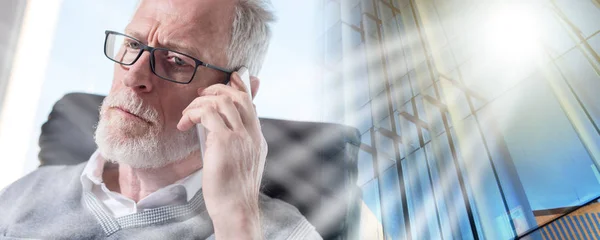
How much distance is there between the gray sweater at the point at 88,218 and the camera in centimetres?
73

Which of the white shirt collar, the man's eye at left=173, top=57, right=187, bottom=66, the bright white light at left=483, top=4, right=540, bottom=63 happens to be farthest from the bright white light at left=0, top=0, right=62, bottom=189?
the bright white light at left=483, top=4, right=540, bottom=63

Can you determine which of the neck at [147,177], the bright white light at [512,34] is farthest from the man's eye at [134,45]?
the bright white light at [512,34]

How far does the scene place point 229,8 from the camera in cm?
92

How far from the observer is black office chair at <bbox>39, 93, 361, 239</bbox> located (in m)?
0.90

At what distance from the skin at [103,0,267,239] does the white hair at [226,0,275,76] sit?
22 mm

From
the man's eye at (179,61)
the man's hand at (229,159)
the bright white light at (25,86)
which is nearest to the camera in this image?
the man's hand at (229,159)

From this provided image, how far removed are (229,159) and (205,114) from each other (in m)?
0.10

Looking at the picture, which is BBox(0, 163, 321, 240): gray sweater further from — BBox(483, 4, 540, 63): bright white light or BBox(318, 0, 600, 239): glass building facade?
BBox(483, 4, 540, 63): bright white light

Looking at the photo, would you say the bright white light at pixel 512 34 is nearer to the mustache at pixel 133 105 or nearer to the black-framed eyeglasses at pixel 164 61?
the black-framed eyeglasses at pixel 164 61

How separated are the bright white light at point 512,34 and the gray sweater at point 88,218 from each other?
0.68 metres

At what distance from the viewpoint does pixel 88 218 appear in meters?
0.75

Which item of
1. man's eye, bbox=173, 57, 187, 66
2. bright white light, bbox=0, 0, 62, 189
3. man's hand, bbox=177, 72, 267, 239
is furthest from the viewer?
bright white light, bbox=0, 0, 62, 189

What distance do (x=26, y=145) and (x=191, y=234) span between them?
536 millimetres

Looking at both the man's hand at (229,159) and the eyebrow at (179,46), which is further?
the eyebrow at (179,46)
